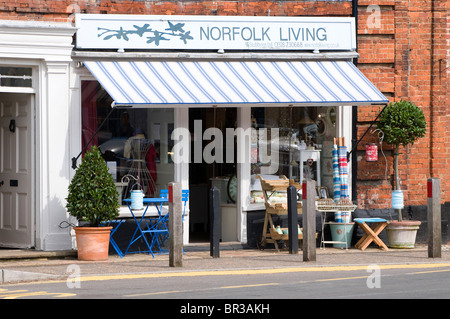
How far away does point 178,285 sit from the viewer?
11.3 m

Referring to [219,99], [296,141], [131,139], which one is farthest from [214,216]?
[296,141]

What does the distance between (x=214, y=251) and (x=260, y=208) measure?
74.4 inches

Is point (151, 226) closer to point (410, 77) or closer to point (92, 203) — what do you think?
point (92, 203)

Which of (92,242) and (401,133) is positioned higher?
(401,133)

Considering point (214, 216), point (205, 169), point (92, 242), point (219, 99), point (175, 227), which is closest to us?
point (175, 227)

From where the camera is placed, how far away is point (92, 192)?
14.0 metres

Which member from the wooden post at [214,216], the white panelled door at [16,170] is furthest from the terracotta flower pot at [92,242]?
Answer: the wooden post at [214,216]

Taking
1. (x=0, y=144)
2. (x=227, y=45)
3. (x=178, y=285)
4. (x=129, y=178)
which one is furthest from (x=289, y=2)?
(x=178, y=285)

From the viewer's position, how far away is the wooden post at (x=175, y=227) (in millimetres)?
13133

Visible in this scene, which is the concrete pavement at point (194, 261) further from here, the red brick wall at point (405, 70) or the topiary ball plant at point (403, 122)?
the topiary ball plant at point (403, 122)

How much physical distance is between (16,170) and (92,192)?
202cm

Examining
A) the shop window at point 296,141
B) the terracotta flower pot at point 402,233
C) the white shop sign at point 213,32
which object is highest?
the white shop sign at point 213,32

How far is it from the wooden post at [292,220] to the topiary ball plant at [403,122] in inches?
91.0

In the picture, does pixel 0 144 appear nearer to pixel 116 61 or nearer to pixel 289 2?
pixel 116 61
